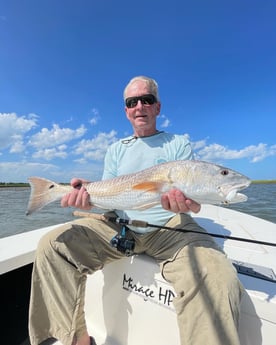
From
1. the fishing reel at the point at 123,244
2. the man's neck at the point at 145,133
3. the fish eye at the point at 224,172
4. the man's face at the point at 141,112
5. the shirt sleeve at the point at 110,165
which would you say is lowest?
the fishing reel at the point at 123,244

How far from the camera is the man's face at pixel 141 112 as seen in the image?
268cm

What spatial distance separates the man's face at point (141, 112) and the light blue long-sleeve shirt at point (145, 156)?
11cm

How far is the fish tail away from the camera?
7.49ft

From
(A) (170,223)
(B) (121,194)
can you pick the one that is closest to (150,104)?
(B) (121,194)

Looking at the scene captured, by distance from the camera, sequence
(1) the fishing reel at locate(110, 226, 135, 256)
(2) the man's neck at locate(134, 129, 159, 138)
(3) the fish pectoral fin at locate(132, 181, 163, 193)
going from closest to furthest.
A: (3) the fish pectoral fin at locate(132, 181, 163, 193)
(1) the fishing reel at locate(110, 226, 135, 256)
(2) the man's neck at locate(134, 129, 159, 138)

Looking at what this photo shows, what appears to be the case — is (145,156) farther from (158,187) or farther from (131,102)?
→ (158,187)

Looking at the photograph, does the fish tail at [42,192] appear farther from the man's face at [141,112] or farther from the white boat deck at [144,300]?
the man's face at [141,112]

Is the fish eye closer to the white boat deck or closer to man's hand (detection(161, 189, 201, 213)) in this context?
man's hand (detection(161, 189, 201, 213))

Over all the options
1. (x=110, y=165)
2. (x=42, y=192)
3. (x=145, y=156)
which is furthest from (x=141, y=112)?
(x=42, y=192)

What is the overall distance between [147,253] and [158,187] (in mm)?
656

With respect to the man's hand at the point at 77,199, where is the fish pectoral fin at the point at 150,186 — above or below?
above

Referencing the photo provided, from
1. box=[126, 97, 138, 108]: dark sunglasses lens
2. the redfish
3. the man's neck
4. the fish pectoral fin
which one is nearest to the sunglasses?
box=[126, 97, 138, 108]: dark sunglasses lens

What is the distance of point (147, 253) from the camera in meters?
2.24

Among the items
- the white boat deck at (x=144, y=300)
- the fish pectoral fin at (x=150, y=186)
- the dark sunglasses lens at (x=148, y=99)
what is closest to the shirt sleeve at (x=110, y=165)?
the dark sunglasses lens at (x=148, y=99)
